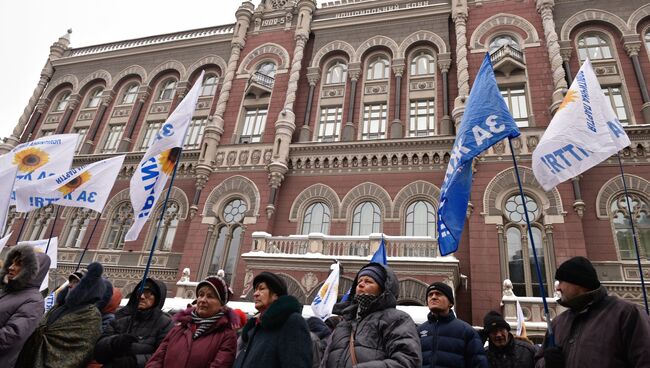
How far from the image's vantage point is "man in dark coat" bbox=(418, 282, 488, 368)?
410cm

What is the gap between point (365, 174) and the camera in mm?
16531

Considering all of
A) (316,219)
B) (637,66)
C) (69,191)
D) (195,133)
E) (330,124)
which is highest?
(637,66)

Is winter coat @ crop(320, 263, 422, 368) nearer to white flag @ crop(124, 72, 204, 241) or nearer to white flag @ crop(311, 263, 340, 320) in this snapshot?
white flag @ crop(124, 72, 204, 241)

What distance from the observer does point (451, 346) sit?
416 centimetres

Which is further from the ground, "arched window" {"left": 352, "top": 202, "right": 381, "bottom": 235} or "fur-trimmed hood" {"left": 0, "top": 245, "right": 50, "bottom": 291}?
"arched window" {"left": 352, "top": 202, "right": 381, "bottom": 235}

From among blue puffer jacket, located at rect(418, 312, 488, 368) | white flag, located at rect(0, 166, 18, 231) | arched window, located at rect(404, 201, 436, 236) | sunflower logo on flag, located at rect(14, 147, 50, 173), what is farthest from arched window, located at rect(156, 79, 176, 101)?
blue puffer jacket, located at rect(418, 312, 488, 368)

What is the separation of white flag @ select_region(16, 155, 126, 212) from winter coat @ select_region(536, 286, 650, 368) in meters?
9.49

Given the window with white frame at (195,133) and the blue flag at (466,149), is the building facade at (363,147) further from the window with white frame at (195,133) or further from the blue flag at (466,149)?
the blue flag at (466,149)

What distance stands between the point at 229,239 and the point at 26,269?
42.9 feet

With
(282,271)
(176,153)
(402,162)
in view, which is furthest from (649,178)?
(176,153)

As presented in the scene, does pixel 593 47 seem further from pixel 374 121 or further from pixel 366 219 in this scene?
pixel 366 219

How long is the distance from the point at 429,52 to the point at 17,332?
19370mm

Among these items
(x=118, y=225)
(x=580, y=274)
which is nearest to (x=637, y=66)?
(x=580, y=274)

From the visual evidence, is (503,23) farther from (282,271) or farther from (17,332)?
(17,332)
